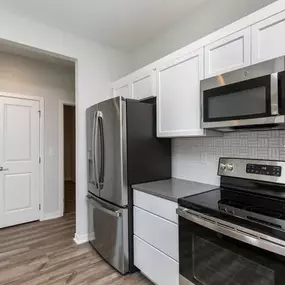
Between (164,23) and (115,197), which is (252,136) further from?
(164,23)

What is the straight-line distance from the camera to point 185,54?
193cm

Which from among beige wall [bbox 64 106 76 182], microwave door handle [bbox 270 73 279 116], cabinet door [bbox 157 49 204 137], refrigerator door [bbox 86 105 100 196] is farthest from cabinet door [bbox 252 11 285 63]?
beige wall [bbox 64 106 76 182]

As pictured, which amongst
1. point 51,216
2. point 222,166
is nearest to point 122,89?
point 222,166

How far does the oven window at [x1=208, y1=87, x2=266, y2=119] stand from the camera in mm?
1361

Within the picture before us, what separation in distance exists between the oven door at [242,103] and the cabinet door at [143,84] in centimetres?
74

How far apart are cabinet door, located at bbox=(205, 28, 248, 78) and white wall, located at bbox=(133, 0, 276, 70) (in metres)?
0.60

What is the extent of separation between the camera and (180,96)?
1.99 meters

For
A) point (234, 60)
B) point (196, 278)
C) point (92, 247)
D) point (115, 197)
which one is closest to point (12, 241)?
point (92, 247)

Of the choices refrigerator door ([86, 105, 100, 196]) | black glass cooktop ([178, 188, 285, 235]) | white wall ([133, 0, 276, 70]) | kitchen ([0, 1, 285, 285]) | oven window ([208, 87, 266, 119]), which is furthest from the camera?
refrigerator door ([86, 105, 100, 196])

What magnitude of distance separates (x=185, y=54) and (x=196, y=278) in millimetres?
1749

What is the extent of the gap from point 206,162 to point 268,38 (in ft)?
3.86

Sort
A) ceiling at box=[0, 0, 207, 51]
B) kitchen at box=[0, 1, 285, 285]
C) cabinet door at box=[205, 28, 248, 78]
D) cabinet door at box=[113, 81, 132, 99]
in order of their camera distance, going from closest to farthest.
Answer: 1. kitchen at box=[0, 1, 285, 285]
2. cabinet door at box=[205, 28, 248, 78]
3. ceiling at box=[0, 0, 207, 51]
4. cabinet door at box=[113, 81, 132, 99]

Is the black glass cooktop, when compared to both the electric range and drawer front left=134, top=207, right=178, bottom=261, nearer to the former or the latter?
the electric range

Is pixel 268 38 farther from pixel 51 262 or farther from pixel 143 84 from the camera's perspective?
pixel 51 262
